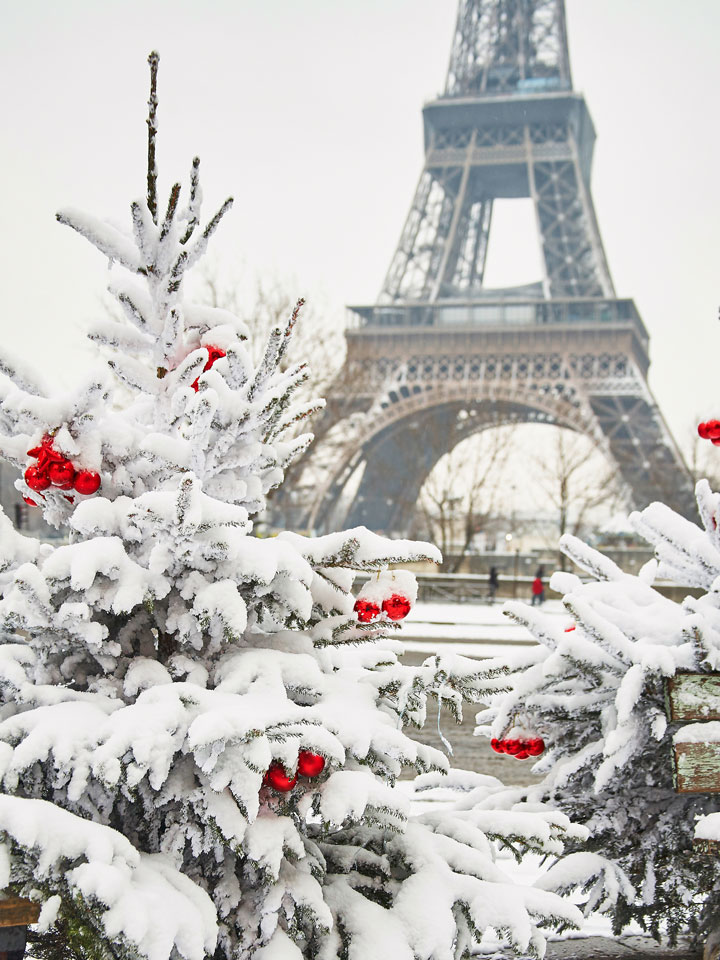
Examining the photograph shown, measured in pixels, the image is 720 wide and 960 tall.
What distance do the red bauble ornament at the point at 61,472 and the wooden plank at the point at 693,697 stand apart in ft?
5.24

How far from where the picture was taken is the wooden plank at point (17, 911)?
1.56 m

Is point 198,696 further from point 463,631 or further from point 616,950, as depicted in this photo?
point 463,631

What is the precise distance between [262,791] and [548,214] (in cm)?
4907

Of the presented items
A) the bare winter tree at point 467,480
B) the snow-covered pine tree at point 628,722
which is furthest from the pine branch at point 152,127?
the bare winter tree at point 467,480

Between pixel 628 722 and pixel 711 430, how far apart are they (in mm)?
900

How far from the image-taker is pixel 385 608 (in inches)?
84.4

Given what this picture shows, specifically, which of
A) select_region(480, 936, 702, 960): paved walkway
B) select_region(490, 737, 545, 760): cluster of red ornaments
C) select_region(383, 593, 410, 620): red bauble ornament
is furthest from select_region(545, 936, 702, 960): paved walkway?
select_region(383, 593, 410, 620): red bauble ornament

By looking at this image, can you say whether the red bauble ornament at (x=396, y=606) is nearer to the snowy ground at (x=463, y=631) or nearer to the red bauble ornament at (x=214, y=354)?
the red bauble ornament at (x=214, y=354)

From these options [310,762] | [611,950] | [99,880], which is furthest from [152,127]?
[611,950]

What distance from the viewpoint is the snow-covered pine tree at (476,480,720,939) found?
242 centimetres

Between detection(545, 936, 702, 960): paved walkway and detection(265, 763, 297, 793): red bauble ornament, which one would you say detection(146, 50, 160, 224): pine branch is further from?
detection(545, 936, 702, 960): paved walkway

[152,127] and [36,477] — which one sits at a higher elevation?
[152,127]

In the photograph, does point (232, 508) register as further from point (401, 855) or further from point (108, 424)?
point (401, 855)

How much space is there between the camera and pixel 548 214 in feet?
A: 156
